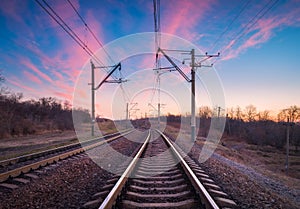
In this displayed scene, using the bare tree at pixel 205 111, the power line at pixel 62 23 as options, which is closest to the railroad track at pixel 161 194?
the power line at pixel 62 23

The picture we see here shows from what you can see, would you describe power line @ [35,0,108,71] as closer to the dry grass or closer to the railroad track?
the railroad track

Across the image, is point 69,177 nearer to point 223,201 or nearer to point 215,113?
point 223,201

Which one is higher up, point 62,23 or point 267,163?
point 62,23

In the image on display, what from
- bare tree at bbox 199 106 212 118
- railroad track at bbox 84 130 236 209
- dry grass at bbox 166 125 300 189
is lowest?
dry grass at bbox 166 125 300 189

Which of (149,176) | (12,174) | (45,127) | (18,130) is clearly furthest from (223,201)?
(45,127)

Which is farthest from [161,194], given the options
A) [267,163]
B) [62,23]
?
[267,163]

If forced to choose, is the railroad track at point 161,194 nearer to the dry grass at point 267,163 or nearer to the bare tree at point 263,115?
the dry grass at point 267,163

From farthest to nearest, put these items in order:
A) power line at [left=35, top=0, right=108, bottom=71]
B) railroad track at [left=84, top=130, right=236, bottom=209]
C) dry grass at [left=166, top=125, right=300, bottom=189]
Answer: dry grass at [left=166, top=125, right=300, bottom=189] → power line at [left=35, top=0, right=108, bottom=71] → railroad track at [left=84, top=130, right=236, bottom=209]

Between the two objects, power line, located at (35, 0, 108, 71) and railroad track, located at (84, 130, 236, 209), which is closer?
railroad track, located at (84, 130, 236, 209)

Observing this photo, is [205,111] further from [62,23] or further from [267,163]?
[62,23]

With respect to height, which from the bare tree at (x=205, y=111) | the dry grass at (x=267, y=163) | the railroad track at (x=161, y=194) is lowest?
the dry grass at (x=267, y=163)

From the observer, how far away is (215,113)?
270 feet

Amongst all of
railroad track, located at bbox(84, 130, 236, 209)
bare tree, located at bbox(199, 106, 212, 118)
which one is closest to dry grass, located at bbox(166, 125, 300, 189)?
railroad track, located at bbox(84, 130, 236, 209)

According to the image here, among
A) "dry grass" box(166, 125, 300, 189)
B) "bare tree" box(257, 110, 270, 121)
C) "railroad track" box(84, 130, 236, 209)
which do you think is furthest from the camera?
"bare tree" box(257, 110, 270, 121)
